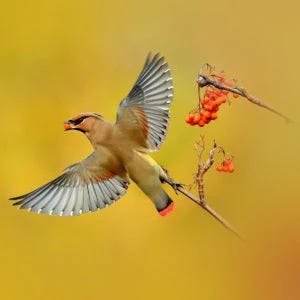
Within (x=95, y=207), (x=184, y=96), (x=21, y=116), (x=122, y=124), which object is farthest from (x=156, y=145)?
(x=21, y=116)

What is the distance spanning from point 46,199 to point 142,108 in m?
0.39

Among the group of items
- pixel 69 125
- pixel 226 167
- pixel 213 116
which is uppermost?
pixel 69 125

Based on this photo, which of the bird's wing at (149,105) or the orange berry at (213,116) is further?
the bird's wing at (149,105)

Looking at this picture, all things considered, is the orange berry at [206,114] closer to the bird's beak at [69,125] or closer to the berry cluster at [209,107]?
the berry cluster at [209,107]

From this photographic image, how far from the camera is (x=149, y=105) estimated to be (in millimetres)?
2066

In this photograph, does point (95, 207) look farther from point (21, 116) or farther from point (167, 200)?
point (21, 116)

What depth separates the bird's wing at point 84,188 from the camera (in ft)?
6.49

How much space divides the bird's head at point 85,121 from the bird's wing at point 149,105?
0.10 metres

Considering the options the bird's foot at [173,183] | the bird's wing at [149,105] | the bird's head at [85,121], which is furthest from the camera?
the bird's wing at [149,105]

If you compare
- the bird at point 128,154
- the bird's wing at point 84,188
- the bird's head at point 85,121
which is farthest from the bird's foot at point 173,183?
the bird's head at point 85,121

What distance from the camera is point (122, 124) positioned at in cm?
206

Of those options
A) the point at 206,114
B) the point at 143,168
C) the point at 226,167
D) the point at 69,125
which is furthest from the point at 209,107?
the point at 69,125

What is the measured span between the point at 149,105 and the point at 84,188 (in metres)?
0.31

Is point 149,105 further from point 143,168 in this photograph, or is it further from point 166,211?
point 166,211
